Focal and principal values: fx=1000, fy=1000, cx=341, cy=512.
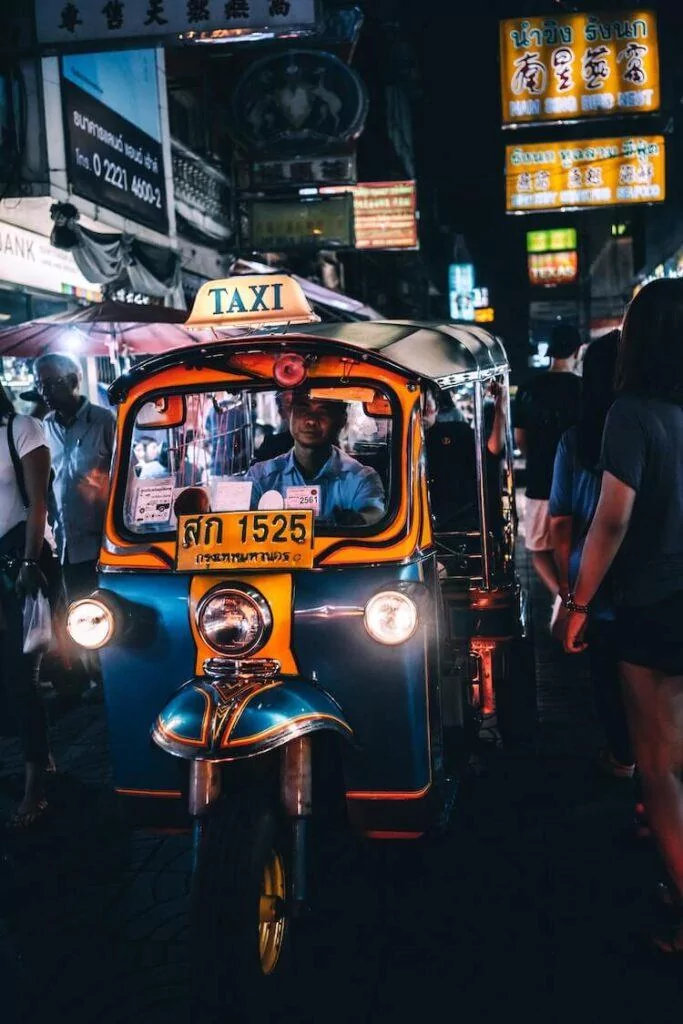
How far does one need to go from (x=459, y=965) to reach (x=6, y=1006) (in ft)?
5.06

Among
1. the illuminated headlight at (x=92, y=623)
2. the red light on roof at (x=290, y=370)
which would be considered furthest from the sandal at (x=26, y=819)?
the red light on roof at (x=290, y=370)

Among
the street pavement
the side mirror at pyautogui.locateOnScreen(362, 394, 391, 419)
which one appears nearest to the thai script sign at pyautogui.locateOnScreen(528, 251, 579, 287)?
the street pavement

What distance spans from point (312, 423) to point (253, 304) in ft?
1.84

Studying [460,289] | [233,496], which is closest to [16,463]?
[233,496]

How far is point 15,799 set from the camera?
208 inches

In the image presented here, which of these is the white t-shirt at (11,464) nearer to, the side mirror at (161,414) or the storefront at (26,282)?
the side mirror at (161,414)

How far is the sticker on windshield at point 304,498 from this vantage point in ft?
12.3

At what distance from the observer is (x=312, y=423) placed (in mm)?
4258

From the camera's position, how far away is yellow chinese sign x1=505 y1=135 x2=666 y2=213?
17.2m

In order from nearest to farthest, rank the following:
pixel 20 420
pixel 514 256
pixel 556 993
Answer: pixel 556 993, pixel 20 420, pixel 514 256

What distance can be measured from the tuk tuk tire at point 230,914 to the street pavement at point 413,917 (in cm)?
6

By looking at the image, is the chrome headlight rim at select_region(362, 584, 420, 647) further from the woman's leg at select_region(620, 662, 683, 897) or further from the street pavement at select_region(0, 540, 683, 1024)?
the street pavement at select_region(0, 540, 683, 1024)

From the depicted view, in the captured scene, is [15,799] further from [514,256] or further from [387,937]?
[514,256]

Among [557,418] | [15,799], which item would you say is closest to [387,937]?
[15,799]
